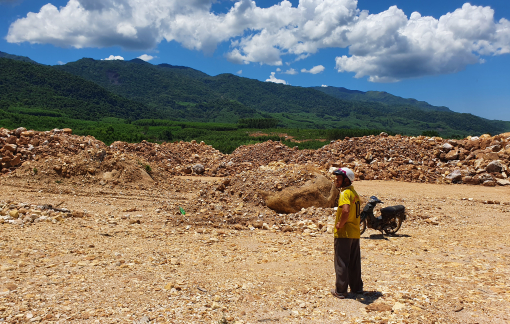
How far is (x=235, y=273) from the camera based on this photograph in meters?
5.04

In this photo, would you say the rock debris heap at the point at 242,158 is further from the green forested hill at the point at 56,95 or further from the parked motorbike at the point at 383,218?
the green forested hill at the point at 56,95

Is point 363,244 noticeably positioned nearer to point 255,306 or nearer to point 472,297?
point 472,297

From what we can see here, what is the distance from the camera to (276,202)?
30.9 feet

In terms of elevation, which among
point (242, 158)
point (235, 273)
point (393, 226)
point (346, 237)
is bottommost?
point (235, 273)

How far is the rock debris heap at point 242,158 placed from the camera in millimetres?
13422

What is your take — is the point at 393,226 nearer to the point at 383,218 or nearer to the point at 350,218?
the point at 383,218

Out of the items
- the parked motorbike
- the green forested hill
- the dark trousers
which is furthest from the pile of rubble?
the green forested hill

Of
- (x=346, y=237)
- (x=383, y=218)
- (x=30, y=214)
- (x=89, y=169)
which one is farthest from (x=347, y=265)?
(x=89, y=169)

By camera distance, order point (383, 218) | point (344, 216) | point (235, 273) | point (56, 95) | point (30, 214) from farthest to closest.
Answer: point (56, 95)
point (30, 214)
point (383, 218)
point (235, 273)
point (344, 216)

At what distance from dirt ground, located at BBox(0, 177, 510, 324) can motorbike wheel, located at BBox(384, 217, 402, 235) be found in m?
0.18

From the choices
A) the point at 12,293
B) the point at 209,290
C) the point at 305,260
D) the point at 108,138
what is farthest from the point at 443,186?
the point at 108,138

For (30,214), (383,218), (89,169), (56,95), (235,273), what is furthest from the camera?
(56,95)

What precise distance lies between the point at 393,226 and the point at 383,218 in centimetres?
30

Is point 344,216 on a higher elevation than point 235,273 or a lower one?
higher
